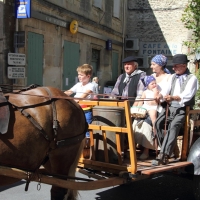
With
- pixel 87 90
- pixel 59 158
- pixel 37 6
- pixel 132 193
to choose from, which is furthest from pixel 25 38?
pixel 59 158

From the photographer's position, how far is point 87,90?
4594mm

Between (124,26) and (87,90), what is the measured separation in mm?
13439

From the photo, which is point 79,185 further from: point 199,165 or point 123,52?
point 123,52

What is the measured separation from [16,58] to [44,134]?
653cm

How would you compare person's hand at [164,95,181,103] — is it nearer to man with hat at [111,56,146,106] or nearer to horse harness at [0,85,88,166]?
man with hat at [111,56,146,106]

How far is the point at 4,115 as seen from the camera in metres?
2.90

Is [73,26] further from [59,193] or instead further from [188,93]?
[59,193]

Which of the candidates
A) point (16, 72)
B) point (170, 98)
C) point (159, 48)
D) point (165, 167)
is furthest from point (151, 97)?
point (159, 48)

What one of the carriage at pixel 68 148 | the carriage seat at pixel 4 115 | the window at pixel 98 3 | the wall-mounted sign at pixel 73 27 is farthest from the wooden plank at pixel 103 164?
the window at pixel 98 3

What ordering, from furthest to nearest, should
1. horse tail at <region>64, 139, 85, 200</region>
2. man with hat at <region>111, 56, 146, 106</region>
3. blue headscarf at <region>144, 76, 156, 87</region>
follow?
man with hat at <region>111, 56, 146, 106</region> → blue headscarf at <region>144, 76, 156, 87</region> → horse tail at <region>64, 139, 85, 200</region>

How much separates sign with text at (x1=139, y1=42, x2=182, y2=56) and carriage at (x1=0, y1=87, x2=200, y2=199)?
13.8 m

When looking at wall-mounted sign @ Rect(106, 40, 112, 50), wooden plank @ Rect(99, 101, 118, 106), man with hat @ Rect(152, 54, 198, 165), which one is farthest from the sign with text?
wooden plank @ Rect(99, 101, 118, 106)

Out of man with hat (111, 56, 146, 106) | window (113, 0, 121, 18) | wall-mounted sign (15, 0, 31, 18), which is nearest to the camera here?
man with hat (111, 56, 146, 106)

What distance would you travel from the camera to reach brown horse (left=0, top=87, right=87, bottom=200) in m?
2.95
